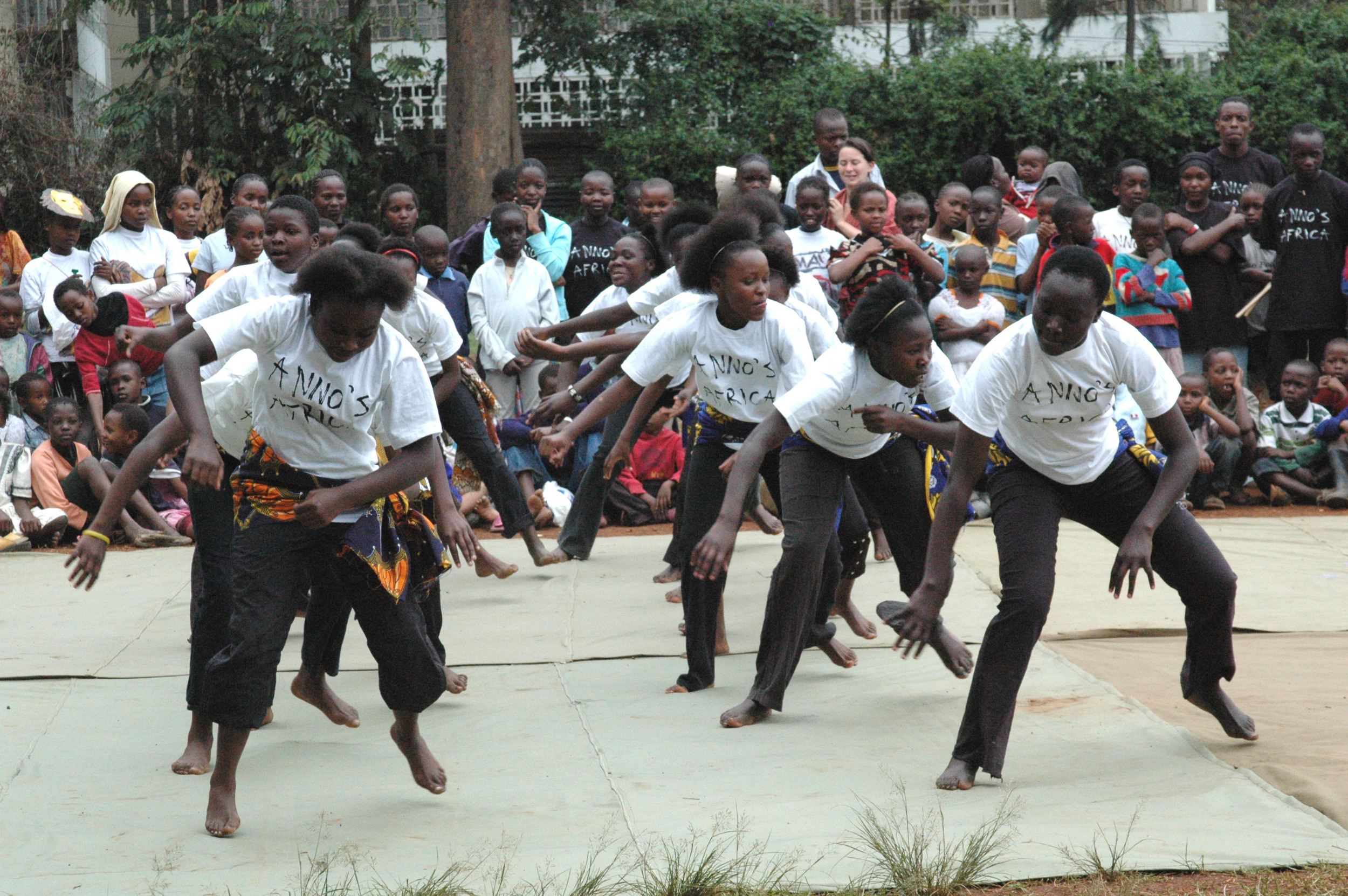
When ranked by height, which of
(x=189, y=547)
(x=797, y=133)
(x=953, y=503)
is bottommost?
(x=189, y=547)

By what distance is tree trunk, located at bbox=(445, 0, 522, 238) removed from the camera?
1249 centimetres

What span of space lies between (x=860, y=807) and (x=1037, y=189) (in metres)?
7.64

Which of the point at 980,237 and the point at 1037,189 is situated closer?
the point at 980,237

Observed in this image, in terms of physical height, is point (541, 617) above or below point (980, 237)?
below

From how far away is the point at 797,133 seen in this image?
13.5 m

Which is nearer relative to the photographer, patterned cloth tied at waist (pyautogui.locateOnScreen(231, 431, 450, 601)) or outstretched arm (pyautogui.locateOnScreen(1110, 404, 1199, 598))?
patterned cloth tied at waist (pyautogui.locateOnScreen(231, 431, 450, 601))

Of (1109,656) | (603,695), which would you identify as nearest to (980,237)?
(1109,656)

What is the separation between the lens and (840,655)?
6047 mm

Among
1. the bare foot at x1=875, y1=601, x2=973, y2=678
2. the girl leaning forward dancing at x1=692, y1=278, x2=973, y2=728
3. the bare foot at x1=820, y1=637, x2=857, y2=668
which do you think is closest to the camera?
the girl leaning forward dancing at x1=692, y1=278, x2=973, y2=728

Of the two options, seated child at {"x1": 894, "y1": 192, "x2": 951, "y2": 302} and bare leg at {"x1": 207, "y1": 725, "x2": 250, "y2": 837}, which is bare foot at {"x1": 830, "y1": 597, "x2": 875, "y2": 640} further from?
seated child at {"x1": 894, "y1": 192, "x2": 951, "y2": 302}

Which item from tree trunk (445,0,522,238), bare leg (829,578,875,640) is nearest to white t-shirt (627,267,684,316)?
bare leg (829,578,875,640)

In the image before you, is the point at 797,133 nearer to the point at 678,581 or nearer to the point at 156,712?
the point at 678,581

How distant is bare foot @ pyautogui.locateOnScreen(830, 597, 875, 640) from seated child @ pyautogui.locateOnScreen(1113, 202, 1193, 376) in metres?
4.20

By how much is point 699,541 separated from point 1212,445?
5.59 m
